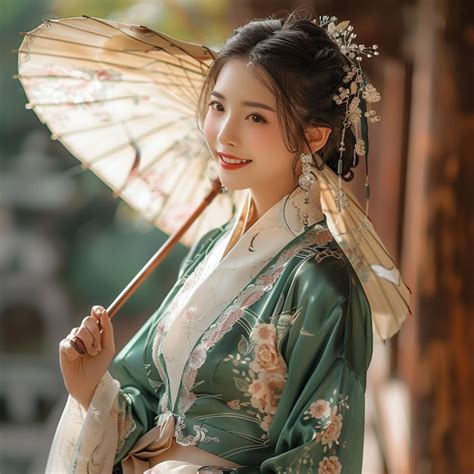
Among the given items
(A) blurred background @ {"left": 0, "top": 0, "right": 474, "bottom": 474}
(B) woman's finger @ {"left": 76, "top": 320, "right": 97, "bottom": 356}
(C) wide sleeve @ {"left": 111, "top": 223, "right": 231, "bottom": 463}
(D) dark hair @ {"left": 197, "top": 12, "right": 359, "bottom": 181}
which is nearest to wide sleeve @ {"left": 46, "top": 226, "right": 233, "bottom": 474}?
(C) wide sleeve @ {"left": 111, "top": 223, "right": 231, "bottom": 463}

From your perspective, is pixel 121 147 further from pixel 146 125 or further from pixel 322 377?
pixel 322 377

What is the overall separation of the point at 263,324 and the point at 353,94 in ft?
1.45

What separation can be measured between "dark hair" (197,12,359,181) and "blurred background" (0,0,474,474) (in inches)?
11.4

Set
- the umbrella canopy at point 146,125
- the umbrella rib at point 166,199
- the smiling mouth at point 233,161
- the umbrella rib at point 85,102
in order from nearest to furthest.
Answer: the smiling mouth at point 233,161, the umbrella canopy at point 146,125, the umbrella rib at point 85,102, the umbrella rib at point 166,199

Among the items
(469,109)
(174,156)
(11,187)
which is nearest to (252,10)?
(469,109)

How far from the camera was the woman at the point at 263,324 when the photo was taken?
168cm

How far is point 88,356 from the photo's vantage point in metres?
1.84

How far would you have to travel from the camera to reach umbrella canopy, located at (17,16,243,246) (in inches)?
75.9

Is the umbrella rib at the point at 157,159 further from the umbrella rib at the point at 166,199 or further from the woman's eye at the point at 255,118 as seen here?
the woman's eye at the point at 255,118

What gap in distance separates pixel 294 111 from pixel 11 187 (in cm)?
693

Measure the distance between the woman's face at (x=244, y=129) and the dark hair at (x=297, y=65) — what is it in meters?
0.02

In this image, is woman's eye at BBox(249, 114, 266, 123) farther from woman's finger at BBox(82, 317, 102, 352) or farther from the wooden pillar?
the wooden pillar

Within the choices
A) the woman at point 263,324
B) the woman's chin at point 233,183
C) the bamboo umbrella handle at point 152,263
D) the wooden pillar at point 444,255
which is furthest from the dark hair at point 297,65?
the wooden pillar at point 444,255

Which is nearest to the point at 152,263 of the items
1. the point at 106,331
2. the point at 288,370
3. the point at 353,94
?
the point at 106,331
